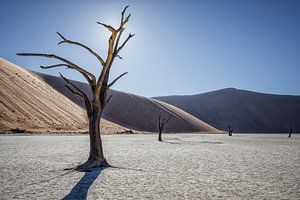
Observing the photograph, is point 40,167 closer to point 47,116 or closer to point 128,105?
point 47,116

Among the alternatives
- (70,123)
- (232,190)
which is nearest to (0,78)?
(70,123)

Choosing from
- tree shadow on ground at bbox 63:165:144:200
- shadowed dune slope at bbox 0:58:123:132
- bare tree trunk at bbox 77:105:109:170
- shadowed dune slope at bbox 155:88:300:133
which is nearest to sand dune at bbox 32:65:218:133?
shadowed dune slope at bbox 0:58:123:132

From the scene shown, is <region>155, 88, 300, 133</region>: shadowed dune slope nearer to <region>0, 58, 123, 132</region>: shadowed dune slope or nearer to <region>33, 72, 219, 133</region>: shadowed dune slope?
<region>33, 72, 219, 133</region>: shadowed dune slope

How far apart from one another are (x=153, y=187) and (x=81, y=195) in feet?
6.64

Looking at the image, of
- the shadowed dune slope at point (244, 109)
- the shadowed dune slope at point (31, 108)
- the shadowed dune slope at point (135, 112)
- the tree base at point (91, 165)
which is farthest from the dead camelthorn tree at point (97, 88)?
the shadowed dune slope at point (244, 109)

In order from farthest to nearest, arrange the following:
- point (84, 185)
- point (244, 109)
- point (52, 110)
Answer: point (244, 109) → point (52, 110) → point (84, 185)

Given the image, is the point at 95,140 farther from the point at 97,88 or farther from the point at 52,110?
the point at 52,110

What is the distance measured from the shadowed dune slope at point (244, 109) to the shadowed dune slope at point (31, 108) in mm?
92193

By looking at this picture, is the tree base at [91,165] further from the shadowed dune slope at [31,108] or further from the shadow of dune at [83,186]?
the shadowed dune slope at [31,108]

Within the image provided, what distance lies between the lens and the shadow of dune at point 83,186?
19.4 feet

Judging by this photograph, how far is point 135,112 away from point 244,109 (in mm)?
85901


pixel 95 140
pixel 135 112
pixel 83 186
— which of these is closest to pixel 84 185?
pixel 83 186

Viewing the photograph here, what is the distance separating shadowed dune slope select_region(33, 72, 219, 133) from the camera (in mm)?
87750

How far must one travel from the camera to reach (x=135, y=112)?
322 ft
